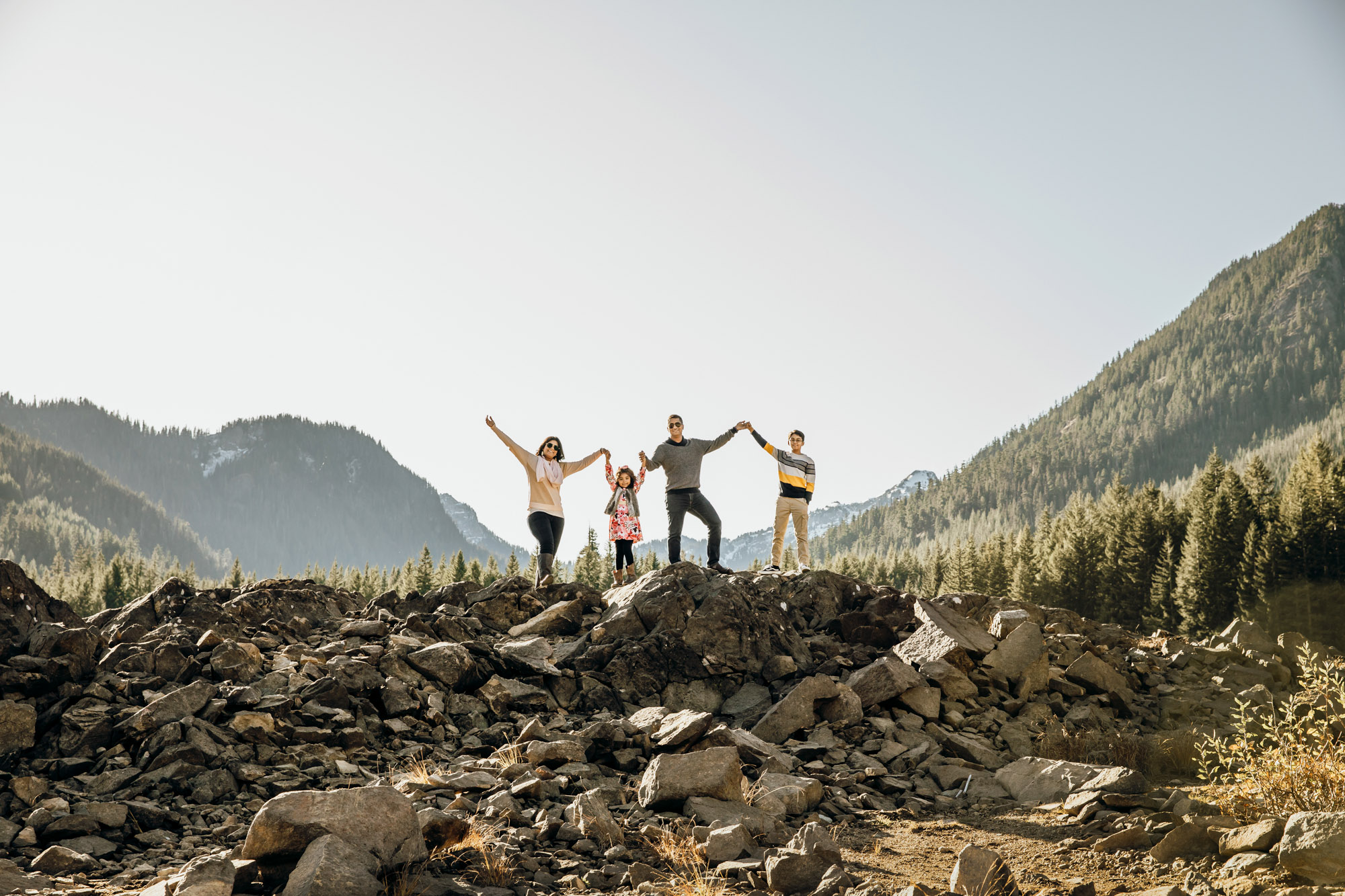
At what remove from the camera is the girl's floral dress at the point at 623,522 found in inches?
683

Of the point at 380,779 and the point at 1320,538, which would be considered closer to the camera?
the point at 380,779

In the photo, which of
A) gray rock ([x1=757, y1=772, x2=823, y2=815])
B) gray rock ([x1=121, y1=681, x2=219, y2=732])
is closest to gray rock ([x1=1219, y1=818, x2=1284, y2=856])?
gray rock ([x1=757, y1=772, x2=823, y2=815])

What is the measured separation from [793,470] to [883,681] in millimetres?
5426

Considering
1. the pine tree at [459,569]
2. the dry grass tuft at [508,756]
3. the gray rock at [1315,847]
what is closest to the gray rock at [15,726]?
the dry grass tuft at [508,756]

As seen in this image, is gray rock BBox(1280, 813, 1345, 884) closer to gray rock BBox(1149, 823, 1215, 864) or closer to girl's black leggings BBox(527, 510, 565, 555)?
gray rock BBox(1149, 823, 1215, 864)

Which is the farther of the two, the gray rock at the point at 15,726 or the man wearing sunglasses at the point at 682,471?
the man wearing sunglasses at the point at 682,471

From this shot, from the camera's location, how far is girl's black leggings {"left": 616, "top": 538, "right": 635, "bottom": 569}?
57.5 feet

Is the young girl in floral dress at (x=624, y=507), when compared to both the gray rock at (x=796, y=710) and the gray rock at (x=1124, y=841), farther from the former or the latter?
the gray rock at (x=1124, y=841)

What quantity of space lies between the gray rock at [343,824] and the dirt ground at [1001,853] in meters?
4.12

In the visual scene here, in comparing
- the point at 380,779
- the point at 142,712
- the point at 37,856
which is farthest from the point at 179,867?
the point at 142,712

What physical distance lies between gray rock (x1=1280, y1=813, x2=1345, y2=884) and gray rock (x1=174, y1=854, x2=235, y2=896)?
8.37 metres

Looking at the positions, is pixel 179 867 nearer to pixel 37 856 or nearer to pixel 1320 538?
pixel 37 856

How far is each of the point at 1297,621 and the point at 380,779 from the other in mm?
56113

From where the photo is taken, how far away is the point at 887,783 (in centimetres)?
1092
